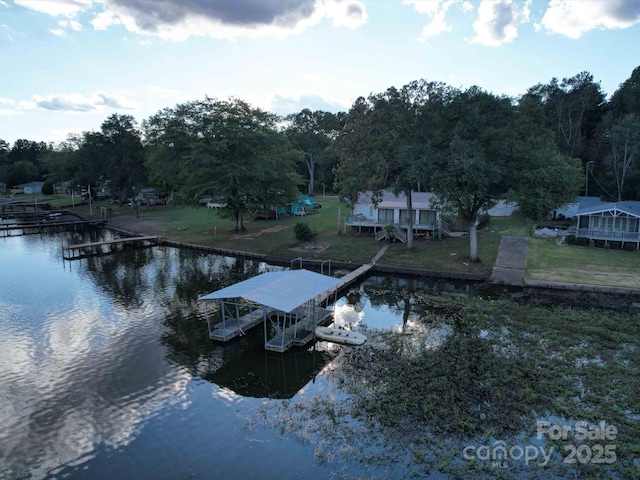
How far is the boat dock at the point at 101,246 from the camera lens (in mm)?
37719

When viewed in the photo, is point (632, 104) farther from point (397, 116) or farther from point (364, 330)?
point (364, 330)

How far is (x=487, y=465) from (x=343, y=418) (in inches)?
158

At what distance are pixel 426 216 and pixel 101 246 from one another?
30.4m

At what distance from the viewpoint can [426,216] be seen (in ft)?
128

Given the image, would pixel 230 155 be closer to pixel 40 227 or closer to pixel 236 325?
pixel 236 325

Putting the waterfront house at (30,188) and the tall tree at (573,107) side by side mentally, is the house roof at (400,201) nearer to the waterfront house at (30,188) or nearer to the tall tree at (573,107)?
the tall tree at (573,107)

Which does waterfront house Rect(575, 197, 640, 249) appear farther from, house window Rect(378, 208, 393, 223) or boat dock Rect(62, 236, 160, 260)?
boat dock Rect(62, 236, 160, 260)

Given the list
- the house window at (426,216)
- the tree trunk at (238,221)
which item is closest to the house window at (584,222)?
the house window at (426,216)

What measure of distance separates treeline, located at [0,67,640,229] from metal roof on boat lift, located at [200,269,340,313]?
1146 centimetres

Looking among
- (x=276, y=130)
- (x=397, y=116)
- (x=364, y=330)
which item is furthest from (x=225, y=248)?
(x=364, y=330)

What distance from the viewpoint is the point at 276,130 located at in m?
44.9

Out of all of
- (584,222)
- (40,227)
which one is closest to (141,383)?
(584,222)

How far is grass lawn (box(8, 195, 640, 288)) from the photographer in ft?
92.2

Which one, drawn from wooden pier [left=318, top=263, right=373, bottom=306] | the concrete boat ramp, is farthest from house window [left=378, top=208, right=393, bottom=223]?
the concrete boat ramp
